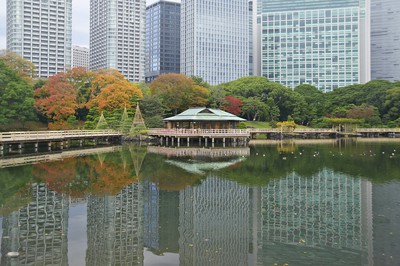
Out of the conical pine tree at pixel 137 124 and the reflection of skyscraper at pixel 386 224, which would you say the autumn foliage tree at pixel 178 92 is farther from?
the reflection of skyscraper at pixel 386 224

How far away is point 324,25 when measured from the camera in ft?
418

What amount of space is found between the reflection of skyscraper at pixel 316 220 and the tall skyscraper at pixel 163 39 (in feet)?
438

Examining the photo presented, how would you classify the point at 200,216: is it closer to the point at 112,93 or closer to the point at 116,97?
the point at 116,97

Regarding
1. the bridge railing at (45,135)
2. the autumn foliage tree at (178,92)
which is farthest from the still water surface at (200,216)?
the autumn foliage tree at (178,92)

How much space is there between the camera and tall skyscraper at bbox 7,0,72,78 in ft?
378

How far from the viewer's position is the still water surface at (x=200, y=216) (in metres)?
11.8

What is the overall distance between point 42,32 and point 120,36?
2836 cm

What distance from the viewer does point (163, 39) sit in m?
155

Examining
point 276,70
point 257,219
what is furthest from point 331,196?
point 276,70

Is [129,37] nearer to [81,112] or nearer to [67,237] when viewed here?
[81,112]

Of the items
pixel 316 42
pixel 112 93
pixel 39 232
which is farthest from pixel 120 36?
pixel 39 232

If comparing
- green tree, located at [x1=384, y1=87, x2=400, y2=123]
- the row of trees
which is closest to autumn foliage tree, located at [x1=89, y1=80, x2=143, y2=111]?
the row of trees

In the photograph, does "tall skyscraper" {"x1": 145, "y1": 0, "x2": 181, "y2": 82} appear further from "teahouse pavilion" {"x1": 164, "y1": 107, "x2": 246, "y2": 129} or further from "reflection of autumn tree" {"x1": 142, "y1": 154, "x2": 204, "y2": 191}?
"reflection of autumn tree" {"x1": 142, "y1": 154, "x2": 204, "y2": 191}

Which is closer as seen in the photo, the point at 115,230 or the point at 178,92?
the point at 115,230
